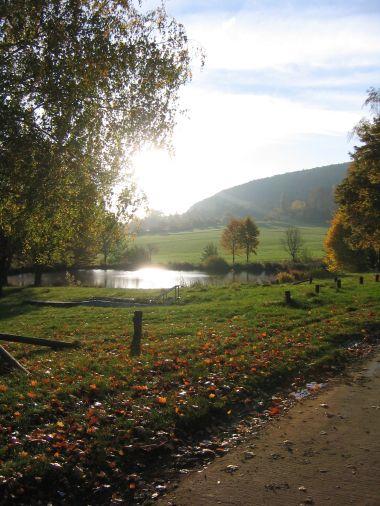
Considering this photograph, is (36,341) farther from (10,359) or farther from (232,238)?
(232,238)

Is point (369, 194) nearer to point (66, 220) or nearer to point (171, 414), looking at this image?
point (66, 220)

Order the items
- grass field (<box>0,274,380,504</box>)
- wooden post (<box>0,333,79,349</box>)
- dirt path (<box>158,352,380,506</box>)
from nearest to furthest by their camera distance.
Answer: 1. dirt path (<box>158,352,380,506</box>)
2. grass field (<box>0,274,380,504</box>)
3. wooden post (<box>0,333,79,349</box>)

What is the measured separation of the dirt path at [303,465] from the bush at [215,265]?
68.7 metres

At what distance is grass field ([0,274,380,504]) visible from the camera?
5.73 metres

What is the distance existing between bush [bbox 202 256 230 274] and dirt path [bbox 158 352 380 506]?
68.7 m

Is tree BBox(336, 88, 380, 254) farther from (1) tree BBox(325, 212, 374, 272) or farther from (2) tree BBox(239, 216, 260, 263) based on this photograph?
(2) tree BBox(239, 216, 260, 263)

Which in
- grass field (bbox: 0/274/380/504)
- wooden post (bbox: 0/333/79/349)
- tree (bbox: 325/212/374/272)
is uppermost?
tree (bbox: 325/212/374/272)

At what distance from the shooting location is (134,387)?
28.0 feet

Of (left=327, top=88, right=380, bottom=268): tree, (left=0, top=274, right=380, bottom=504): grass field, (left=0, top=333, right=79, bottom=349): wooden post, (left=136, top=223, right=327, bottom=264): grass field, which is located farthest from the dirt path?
(left=136, top=223, right=327, bottom=264): grass field

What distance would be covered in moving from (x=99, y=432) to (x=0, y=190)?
623cm

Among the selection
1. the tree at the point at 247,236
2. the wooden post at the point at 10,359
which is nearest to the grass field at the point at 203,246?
the tree at the point at 247,236

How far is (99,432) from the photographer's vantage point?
21.7 feet

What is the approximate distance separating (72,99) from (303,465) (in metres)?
8.32

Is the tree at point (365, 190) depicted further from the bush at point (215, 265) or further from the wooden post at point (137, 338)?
the bush at point (215, 265)
